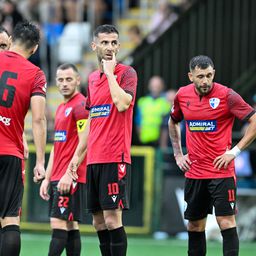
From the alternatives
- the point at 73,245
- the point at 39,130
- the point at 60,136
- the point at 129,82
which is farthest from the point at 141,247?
the point at 39,130

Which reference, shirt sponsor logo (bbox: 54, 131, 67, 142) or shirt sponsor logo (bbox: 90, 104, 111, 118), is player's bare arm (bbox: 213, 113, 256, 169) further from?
shirt sponsor logo (bbox: 54, 131, 67, 142)

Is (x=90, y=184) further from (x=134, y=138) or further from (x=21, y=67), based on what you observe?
(x=134, y=138)

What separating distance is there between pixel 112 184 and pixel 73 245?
1.70 metres

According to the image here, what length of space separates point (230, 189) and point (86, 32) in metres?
12.0

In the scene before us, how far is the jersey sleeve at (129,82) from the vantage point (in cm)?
1000

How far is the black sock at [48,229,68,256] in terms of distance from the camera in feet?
36.2

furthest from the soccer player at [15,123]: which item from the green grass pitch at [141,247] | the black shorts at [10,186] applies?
the green grass pitch at [141,247]

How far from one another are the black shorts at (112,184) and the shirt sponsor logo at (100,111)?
0.54m

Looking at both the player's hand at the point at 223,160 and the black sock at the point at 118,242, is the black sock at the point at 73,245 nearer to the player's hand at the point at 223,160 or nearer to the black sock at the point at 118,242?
the black sock at the point at 118,242

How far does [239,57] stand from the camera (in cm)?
1941

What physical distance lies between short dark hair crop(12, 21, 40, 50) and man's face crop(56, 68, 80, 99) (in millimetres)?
2065

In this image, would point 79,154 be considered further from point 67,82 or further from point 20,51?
point 67,82

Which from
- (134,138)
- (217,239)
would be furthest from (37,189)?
(217,239)

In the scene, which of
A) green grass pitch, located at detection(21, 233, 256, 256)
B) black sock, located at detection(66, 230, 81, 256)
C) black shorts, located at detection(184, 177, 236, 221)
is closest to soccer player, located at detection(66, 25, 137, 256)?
black shorts, located at detection(184, 177, 236, 221)
